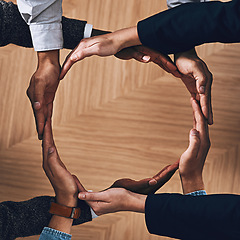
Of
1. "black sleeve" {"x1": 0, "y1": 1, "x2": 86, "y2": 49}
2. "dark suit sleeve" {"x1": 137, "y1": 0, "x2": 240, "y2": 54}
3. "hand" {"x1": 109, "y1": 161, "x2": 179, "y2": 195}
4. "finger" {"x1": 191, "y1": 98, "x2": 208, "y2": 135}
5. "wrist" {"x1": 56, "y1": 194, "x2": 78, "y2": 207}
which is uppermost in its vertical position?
"dark suit sleeve" {"x1": 137, "y1": 0, "x2": 240, "y2": 54}

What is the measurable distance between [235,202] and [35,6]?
486 millimetres

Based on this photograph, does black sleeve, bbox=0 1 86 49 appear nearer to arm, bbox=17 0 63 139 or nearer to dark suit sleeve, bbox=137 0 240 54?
arm, bbox=17 0 63 139

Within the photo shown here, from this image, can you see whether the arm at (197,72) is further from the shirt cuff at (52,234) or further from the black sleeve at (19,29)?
the shirt cuff at (52,234)

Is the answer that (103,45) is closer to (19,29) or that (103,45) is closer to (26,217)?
(19,29)

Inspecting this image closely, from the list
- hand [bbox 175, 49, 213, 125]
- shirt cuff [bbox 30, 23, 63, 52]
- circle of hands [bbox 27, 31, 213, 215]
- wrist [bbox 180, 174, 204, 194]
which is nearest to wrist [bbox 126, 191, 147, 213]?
circle of hands [bbox 27, 31, 213, 215]

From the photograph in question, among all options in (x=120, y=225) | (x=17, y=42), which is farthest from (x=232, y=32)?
(x=120, y=225)

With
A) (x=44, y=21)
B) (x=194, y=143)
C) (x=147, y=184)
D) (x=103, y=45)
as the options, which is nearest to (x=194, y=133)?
(x=194, y=143)

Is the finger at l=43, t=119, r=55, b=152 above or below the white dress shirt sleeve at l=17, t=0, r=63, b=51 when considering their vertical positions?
below

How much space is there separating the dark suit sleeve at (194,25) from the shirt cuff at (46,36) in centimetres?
16

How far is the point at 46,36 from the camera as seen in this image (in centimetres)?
67

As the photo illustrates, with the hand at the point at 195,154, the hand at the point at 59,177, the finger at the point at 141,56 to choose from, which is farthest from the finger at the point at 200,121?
the hand at the point at 59,177

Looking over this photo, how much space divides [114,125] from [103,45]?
34cm

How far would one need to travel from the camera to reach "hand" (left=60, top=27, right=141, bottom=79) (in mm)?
661

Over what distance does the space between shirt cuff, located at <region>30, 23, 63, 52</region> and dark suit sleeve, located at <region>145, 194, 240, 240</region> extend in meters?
0.34
